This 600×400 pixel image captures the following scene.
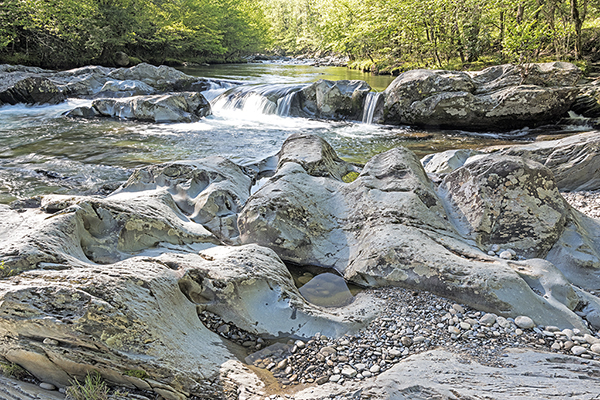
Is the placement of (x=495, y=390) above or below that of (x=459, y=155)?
below

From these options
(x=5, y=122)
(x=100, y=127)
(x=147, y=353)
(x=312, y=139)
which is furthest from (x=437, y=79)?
(x=5, y=122)

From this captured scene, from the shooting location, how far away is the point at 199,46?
38688 millimetres

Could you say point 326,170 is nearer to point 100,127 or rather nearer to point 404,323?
point 404,323

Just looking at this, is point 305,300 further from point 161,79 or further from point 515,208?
point 161,79

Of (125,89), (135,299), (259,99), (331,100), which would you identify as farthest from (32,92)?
(135,299)

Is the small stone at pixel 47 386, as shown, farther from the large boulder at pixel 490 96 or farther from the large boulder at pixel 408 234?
the large boulder at pixel 490 96

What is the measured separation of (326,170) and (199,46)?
37083mm

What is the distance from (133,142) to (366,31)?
756 inches

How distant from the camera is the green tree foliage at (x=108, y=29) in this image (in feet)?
73.3

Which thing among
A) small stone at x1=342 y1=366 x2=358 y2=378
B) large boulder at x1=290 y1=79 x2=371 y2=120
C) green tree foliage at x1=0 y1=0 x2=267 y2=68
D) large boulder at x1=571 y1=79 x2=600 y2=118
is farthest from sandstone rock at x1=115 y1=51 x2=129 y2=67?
small stone at x1=342 y1=366 x2=358 y2=378

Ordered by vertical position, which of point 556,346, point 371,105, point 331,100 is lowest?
point 556,346

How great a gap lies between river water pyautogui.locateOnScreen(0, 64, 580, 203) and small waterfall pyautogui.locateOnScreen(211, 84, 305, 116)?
0.28 metres

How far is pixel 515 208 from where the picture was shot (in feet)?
16.6

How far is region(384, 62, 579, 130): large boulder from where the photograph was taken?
12.8 meters
